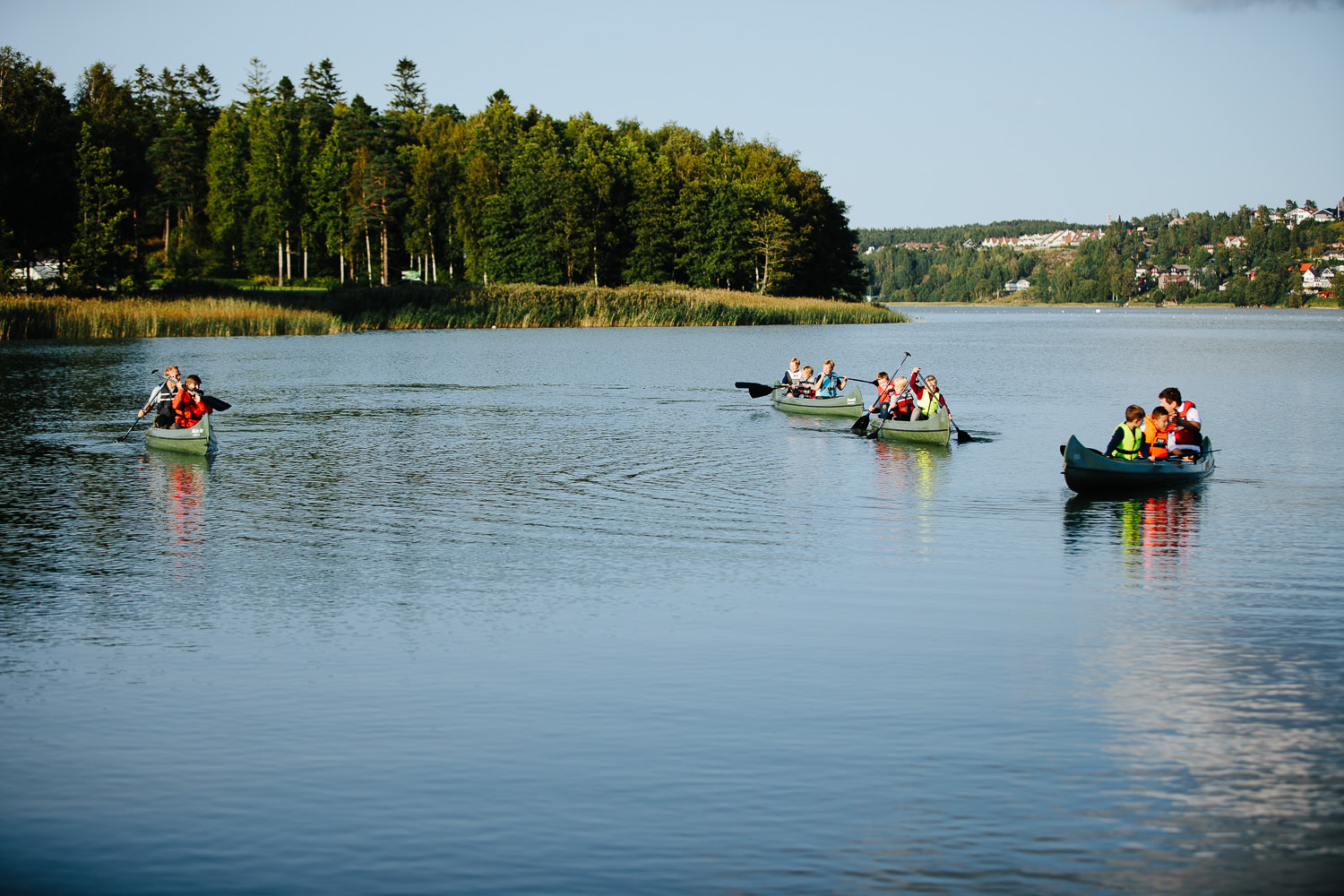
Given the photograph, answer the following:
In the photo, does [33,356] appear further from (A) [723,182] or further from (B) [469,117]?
(B) [469,117]

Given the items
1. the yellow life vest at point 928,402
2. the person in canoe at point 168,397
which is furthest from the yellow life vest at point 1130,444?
the person in canoe at point 168,397

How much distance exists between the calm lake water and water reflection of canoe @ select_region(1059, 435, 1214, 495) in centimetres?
61

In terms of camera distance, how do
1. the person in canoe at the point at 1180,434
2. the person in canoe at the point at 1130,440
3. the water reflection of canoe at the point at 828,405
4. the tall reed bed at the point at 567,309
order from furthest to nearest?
the tall reed bed at the point at 567,309 < the water reflection of canoe at the point at 828,405 < the person in canoe at the point at 1180,434 < the person in canoe at the point at 1130,440

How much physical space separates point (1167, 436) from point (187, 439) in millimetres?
15541

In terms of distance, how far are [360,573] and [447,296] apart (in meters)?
60.9

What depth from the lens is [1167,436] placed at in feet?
59.0

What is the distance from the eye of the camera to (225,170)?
104438 mm

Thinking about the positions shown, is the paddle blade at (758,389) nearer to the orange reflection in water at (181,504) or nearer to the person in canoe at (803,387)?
the person in canoe at (803,387)

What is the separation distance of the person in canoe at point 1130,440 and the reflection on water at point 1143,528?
63 centimetres

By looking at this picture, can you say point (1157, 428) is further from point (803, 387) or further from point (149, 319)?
point (149, 319)

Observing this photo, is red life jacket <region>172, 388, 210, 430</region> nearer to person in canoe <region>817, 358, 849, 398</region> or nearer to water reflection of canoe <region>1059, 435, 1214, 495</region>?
person in canoe <region>817, 358, 849, 398</region>


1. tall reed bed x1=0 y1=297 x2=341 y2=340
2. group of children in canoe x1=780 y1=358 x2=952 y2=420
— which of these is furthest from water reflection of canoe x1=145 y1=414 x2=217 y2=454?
tall reed bed x1=0 y1=297 x2=341 y2=340

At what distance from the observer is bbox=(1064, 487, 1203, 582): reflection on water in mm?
12797

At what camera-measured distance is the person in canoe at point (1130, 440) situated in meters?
17.2
